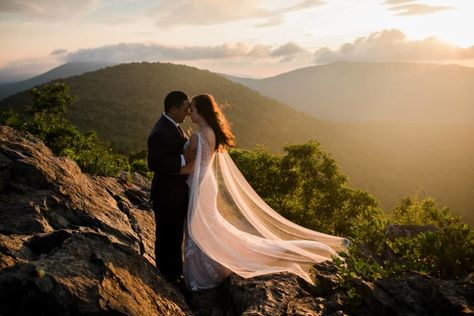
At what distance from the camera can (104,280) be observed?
188 inches

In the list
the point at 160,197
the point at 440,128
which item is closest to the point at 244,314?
the point at 160,197

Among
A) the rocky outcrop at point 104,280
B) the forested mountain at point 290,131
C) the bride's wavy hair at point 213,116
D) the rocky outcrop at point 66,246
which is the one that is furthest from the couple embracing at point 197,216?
the forested mountain at point 290,131

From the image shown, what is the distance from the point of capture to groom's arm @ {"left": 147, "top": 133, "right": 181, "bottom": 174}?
23.2 ft

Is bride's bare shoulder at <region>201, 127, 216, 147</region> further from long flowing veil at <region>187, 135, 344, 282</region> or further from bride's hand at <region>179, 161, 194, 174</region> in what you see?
bride's hand at <region>179, 161, 194, 174</region>

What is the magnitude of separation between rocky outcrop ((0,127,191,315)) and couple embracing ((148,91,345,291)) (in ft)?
2.14

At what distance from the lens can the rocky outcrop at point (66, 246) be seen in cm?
428

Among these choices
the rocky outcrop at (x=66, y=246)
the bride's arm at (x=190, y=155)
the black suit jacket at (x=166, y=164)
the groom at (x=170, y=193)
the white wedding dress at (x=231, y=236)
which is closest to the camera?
the rocky outcrop at (x=66, y=246)

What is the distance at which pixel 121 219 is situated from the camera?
915cm

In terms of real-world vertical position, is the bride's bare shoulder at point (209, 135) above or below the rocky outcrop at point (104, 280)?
above

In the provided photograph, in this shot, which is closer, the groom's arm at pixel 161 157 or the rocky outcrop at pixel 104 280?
the rocky outcrop at pixel 104 280

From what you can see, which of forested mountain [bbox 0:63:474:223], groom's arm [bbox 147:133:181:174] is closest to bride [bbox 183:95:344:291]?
groom's arm [bbox 147:133:181:174]

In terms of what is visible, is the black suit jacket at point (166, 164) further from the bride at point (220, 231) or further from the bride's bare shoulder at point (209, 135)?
the bride's bare shoulder at point (209, 135)

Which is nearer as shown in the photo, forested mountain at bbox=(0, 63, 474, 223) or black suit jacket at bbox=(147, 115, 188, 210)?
black suit jacket at bbox=(147, 115, 188, 210)

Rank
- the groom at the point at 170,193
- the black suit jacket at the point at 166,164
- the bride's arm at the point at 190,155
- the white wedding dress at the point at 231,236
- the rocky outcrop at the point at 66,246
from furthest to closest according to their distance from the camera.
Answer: the bride's arm at the point at 190,155 < the groom at the point at 170,193 < the black suit jacket at the point at 166,164 < the white wedding dress at the point at 231,236 < the rocky outcrop at the point at 66,246
